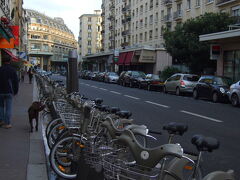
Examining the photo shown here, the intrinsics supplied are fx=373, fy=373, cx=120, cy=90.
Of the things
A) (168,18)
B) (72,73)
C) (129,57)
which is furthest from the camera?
(129,57)

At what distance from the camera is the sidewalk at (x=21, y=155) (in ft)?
17.3

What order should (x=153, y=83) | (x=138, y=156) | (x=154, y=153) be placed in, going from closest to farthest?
(x=154, y=153), (x=138, y=156), (x=153, y=83)

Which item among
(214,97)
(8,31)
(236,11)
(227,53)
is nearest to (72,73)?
(8,31)

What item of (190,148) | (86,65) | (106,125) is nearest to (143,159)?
(106,125)

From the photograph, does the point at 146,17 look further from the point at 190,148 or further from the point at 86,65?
the point at 190,148

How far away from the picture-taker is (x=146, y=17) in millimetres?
59719

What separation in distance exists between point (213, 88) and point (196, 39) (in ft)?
37.7

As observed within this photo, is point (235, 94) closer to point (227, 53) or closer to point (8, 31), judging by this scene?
point (8, 31)

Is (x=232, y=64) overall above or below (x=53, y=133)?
above

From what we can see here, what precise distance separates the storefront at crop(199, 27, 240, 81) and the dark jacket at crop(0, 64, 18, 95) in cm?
1916

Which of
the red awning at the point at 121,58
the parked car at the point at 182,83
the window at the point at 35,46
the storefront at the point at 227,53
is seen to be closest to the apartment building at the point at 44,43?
the window at the point at 35,46

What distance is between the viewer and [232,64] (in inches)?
1084

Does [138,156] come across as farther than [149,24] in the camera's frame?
No

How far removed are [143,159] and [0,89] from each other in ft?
20.7
